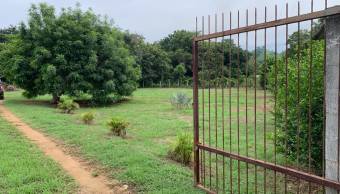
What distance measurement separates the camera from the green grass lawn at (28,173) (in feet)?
17.9

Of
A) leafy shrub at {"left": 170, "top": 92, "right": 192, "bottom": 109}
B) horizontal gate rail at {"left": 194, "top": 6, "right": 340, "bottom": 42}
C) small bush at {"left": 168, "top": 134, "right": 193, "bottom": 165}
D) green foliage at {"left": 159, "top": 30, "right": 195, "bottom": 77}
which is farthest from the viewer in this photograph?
green foliage at {"left": 159, "top": 30, "right": 195, "bottom": 77}

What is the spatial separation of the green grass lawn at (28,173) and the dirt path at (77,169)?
0.16m

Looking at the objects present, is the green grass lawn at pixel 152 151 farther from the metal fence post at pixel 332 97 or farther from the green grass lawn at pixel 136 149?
the metal fence post at pixel 332 97

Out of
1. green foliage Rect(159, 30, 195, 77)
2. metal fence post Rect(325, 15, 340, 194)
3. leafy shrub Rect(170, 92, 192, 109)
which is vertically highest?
green foliage Rect(159, 30, 195, 77)

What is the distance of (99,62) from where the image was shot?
20.0m

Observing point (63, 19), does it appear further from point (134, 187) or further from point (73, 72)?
point (134, 187)

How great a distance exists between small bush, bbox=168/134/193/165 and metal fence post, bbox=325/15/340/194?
11.8ft

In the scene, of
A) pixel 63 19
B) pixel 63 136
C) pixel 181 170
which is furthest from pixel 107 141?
pixel 63 19

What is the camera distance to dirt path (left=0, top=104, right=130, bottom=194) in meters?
5.58

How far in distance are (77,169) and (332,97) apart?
4687mm

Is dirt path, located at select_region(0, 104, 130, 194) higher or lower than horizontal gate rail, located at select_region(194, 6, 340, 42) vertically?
lower

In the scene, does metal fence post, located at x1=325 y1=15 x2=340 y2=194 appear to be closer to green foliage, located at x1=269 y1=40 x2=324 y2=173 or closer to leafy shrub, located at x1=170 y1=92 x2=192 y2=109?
green foliage, located at x1=269 y1=40 x2=324 y2=173

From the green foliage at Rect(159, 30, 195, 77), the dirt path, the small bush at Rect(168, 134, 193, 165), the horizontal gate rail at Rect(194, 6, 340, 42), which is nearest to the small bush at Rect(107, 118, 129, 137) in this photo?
the dirt path

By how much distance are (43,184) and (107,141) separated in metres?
3.23
